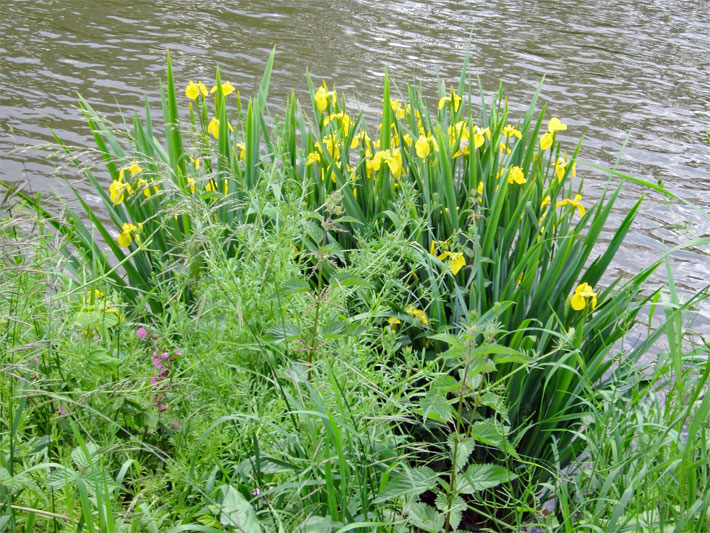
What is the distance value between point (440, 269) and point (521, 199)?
361 millimetres

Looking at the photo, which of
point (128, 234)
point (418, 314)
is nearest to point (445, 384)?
point (418, 314)

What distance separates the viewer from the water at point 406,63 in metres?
5.40

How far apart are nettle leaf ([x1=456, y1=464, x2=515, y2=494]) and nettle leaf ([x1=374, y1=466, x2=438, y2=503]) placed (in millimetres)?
96

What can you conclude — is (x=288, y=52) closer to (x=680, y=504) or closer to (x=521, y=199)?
(x=521, y=199)

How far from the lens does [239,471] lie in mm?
1596

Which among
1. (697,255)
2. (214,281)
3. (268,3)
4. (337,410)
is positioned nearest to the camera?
(337,410)

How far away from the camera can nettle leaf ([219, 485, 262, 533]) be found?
4.60 ft

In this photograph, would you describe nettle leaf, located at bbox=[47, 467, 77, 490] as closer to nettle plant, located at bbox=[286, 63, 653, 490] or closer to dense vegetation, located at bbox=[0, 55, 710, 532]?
dense vegetation, located at bbox=[0, 55, 710, 532]

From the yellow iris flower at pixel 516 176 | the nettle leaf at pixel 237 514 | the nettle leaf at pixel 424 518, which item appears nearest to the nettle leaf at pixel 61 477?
the nettle leaf at pixel 237 514

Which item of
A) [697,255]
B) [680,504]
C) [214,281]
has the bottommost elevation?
[697,255]

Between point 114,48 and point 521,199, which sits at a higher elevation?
point 521,199

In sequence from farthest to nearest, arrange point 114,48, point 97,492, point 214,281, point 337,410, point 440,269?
point 114,48, point 440,269, point 214,281, point 337,410, point 97,492

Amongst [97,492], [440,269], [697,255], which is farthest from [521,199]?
[697,255]

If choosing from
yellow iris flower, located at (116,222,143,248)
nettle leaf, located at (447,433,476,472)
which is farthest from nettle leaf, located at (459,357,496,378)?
yellow iris flower, located at (116,222,143,248)
